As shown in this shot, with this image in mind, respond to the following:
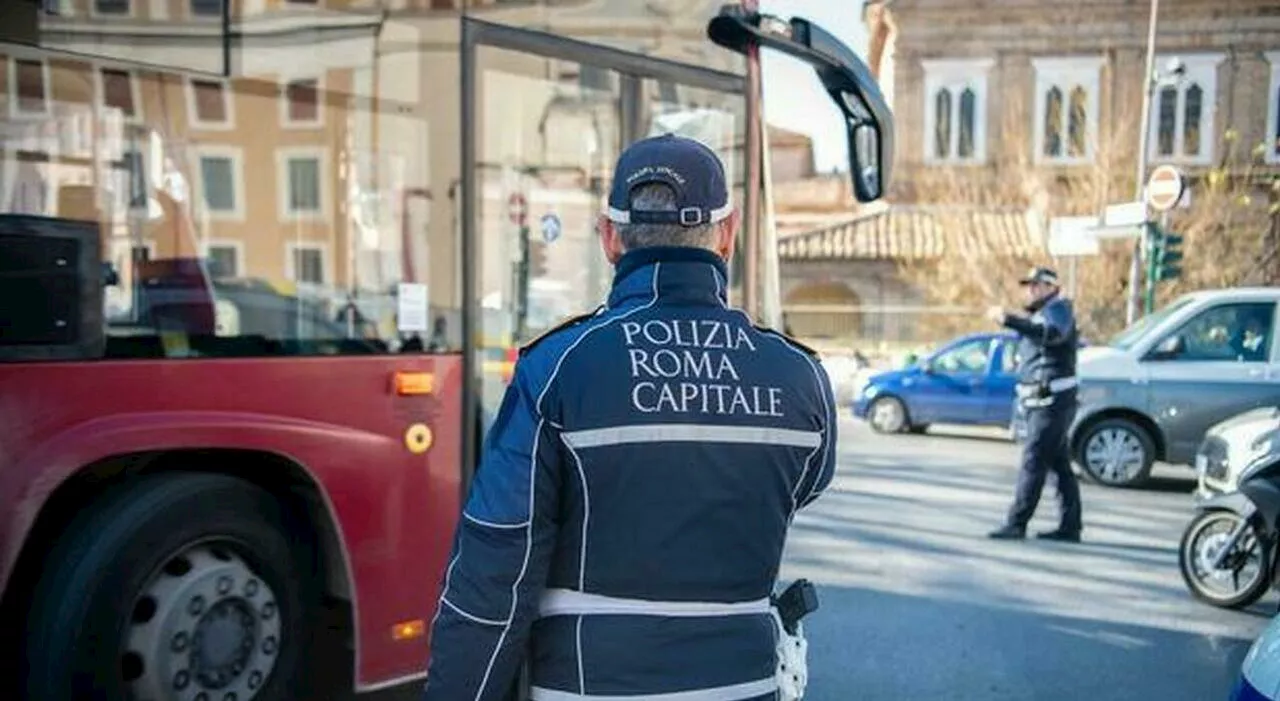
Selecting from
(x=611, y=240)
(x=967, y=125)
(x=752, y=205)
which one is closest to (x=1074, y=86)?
(x=967, y=125)

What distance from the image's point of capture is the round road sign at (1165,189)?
47.7ft

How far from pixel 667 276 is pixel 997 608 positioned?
5.08 m

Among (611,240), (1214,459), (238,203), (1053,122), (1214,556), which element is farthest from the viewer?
(1053,122)

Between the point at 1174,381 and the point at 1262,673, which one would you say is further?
the point at 1174,381

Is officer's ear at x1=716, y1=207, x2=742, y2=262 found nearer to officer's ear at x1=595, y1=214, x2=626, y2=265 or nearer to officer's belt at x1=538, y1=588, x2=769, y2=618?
officer's ear at x1=595, y1=214, x2=626, y2=265

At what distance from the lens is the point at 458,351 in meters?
3.97

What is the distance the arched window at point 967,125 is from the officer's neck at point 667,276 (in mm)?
30613

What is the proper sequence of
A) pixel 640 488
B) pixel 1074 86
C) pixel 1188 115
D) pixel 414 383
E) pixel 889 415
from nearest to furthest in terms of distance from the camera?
1. pixel 640 488
2. pixel 414 383
3. pixel 889 415
4. pixel 1188 115
5. pixel 1074 86

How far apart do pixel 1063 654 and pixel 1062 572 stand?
1.72 metres

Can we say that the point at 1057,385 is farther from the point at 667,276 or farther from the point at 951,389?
the point at 951,389

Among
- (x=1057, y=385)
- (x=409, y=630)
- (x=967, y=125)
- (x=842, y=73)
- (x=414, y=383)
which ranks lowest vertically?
(x=409, y=630)

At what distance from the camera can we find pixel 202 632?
336 centimetres

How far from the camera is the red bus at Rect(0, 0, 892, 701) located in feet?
10.2

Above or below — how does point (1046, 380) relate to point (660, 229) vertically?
below
